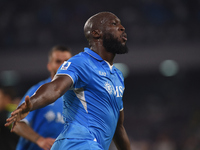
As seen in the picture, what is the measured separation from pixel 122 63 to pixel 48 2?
4.56 meters

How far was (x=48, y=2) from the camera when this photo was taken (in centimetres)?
1608

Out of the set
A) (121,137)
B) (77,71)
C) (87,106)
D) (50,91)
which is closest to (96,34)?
(77,71)

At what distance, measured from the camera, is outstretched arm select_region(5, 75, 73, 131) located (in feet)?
7.24

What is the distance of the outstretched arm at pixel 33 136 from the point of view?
432cm

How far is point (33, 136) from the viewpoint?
14.5 ft

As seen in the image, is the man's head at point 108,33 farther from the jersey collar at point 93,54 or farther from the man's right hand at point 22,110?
the man's right hand at point 22,110

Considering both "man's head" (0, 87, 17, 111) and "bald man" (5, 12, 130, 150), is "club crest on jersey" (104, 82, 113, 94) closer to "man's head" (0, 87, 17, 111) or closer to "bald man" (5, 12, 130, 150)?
"bald man" (5, 12, 130, 150)

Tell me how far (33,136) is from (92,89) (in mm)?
1830

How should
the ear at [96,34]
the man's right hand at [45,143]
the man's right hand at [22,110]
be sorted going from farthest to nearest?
1. the man's right hand at [45,143]
2. the ear at [96,34]
3. the man's right hand at [22,110]

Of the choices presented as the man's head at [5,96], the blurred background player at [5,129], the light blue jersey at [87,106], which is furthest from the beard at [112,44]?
the man's head at [5,96]

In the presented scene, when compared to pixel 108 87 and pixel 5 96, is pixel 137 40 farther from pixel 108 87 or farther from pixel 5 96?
pixel 108 87

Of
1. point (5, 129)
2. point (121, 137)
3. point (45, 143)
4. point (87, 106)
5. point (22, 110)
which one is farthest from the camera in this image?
point (5, 129)

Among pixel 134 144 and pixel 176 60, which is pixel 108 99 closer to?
pixel 134 144

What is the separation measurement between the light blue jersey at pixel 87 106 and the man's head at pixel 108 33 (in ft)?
0.82
